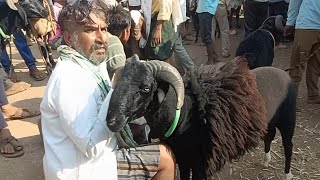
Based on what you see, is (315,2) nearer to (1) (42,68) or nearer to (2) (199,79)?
(2) (199,79)

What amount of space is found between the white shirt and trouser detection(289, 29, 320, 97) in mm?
3040

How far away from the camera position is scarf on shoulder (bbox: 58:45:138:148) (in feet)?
7.84

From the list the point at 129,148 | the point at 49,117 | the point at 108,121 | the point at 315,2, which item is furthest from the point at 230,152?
the point at 315,2

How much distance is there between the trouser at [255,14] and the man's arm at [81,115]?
4.67 m

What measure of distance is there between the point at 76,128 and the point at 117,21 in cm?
174

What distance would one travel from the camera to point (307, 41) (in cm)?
463

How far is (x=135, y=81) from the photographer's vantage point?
2.50m

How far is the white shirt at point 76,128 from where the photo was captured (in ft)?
7.41

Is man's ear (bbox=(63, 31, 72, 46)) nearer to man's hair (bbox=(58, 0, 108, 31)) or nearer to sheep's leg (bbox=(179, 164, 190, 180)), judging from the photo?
man's hair (bbox=(58, 0, 108, 31))

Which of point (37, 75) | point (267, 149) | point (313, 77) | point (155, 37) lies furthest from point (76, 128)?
point (37, 75)

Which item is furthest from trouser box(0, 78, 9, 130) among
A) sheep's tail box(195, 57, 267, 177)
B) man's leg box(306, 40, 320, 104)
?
man's leg box(306, 40, 320, 104)

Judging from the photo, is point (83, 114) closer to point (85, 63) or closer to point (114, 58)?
point (85, 63)

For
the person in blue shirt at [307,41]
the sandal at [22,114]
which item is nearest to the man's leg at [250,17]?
the person in blue shirt at [307,41]

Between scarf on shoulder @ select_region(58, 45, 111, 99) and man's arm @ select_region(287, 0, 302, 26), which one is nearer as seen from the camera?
scarf on shoulder @ select_region(58, 45, 111, 99)
